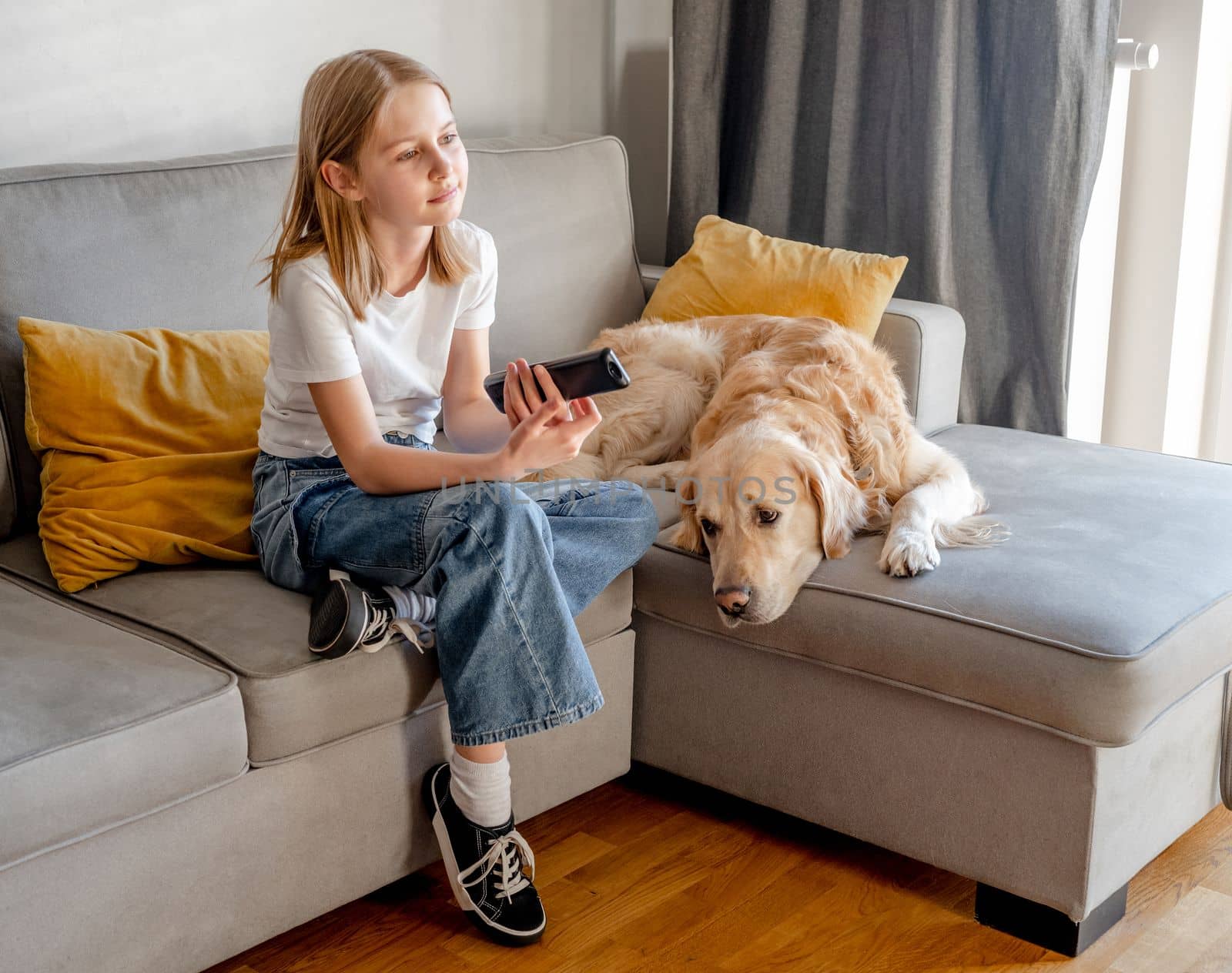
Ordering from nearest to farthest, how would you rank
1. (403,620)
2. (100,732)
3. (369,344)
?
(100,732)
(403,620)
(369,344)

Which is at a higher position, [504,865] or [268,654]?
[268,654]

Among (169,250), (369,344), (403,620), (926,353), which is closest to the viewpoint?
(403,620)

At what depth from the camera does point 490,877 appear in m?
1.76

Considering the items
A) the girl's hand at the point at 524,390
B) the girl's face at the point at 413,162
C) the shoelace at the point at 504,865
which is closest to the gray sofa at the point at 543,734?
the shoelace at the point at 504,865

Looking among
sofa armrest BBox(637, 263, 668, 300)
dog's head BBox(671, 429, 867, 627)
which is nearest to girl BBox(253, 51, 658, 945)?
dog's head BBox(671, 429, 867, 627)

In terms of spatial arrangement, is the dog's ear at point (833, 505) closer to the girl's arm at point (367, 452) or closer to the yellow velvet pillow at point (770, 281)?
the girl's arm at point (367, 452)

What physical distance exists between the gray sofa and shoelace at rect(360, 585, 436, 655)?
0.04m

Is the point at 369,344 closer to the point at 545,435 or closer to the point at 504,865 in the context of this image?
the point at 545,435

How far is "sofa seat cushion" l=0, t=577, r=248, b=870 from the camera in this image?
1389 millimetres

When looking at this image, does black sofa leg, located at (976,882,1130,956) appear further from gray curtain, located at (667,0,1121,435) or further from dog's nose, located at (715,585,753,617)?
gray curtain, located at (667,0,1121,435)

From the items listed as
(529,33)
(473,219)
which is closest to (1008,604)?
(473,219)

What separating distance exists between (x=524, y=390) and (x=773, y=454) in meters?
0.51

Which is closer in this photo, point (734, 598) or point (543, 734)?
point (734, 598)

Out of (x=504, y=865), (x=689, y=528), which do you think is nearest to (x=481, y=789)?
(x=504, y=865)
